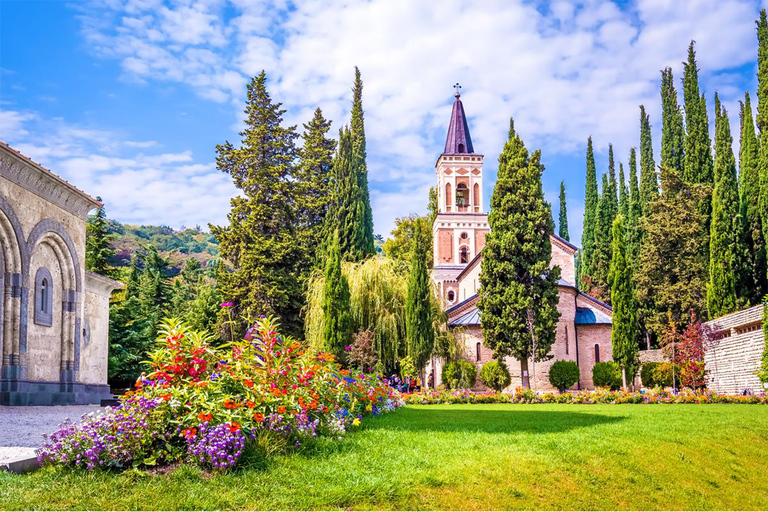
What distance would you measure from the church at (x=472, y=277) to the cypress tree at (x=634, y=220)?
285 inches

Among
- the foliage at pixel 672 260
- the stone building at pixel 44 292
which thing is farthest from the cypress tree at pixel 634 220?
the stone building at pixel 44 292

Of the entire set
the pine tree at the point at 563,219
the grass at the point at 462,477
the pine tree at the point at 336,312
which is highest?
the pine tree at the point at 563,219

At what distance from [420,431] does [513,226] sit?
19.8 m

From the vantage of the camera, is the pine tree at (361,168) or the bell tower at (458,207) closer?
the pine tree at (361,168)

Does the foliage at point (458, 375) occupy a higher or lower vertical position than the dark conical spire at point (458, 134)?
lower

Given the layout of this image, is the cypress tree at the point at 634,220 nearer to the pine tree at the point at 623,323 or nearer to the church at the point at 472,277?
the church at the point at 472,277

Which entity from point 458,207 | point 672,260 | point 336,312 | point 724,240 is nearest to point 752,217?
point 724,240

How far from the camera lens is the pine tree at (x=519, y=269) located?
87.6 ft

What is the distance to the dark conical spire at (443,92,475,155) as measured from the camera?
4559cm

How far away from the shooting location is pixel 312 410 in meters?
8.15

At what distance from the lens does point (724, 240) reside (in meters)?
31.6

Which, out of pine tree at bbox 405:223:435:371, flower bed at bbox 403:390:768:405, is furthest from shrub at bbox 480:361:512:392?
flower bed at bbox 403:390:768:405

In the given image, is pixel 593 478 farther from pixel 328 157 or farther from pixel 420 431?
pixel 328 157

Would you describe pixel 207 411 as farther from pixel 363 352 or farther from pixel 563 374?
pixel 563 374
